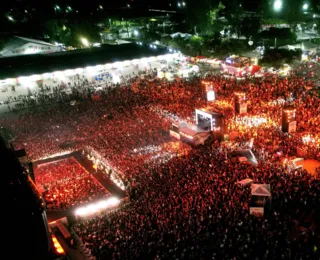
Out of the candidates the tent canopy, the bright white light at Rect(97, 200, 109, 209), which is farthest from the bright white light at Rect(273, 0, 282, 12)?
the bright white light at Rect(97, 200, 109, 209)

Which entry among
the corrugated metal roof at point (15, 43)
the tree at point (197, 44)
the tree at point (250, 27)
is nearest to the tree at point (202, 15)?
the tree at point (250, 27)

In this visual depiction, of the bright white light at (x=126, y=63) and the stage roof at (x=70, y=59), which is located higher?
the stage roof at (x=70, y=59)

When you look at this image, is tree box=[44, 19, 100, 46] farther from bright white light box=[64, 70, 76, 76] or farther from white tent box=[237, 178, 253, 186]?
white tent box=[237, 178, 253, 186]

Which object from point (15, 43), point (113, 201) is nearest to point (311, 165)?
point (113, 201)

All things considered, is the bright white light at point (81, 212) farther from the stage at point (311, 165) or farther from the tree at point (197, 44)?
the tree at point (197, 44)

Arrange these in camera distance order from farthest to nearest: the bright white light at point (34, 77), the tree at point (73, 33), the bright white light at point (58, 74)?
the tree at point (73, 33) < the bright white light at point (58, 74) < the bright white light at point (34, 77)

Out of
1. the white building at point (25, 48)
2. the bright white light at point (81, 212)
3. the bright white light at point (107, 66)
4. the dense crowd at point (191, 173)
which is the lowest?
the bright white light at point (81, 212)

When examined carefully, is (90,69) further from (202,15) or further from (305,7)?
(305,7)

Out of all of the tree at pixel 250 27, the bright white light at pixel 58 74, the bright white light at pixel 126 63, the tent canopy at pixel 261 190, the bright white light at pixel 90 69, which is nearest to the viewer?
the tent canopy at pixel 261 190
